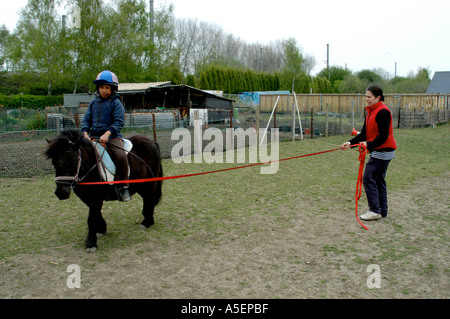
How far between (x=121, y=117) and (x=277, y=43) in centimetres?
7345

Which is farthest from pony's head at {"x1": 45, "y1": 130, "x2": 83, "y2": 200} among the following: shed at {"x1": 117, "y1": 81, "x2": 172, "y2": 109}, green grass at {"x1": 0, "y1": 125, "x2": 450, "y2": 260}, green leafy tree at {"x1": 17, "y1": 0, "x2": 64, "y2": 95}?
green leafy tree at {"x1": 17, "y1": 0, "x2": 64, "y2": 95}

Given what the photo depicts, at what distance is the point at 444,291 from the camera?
351cm

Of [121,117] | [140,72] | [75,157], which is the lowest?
[75,157]

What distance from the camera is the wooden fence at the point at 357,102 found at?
26928mm

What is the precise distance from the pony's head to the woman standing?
3.91 meters

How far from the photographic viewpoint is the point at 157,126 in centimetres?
1312

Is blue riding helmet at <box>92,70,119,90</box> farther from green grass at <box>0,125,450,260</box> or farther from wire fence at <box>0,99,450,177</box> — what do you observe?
wire fence at <box>0,99,450,177</box>

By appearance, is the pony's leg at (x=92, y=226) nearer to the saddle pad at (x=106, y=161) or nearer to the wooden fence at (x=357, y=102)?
the saddle pad at (x=106, y=161)

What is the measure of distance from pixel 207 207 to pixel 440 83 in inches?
1730

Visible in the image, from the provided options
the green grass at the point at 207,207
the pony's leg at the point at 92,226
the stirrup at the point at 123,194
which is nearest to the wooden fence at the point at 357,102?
the green grass at the point at 207,207

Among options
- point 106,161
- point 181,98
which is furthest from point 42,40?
point 106,161

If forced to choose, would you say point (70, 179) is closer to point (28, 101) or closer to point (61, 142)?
point (61, 142)

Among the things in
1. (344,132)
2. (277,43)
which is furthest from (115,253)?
(277,43)
